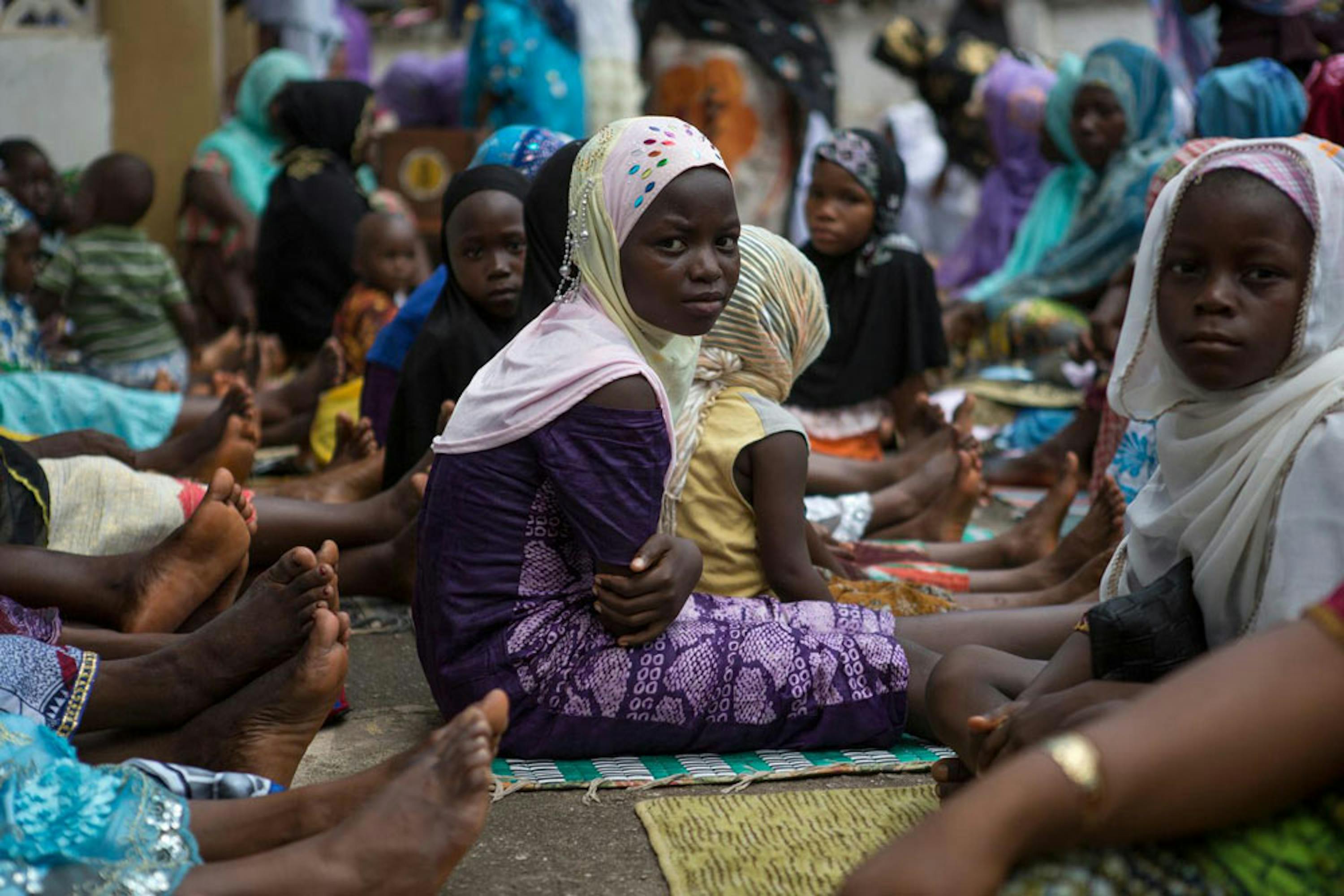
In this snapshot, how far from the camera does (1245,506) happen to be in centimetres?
217

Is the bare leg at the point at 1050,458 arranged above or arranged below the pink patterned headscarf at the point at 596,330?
below

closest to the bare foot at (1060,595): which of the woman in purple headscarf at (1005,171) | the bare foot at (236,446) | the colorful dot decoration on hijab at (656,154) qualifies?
the colorful dot decoration on hijab at (656,154)

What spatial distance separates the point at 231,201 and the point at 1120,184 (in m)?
4.81

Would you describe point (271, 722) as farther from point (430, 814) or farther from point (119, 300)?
point (119, 300)

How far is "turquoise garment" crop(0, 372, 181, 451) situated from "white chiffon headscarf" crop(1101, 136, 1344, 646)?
3.28 metres

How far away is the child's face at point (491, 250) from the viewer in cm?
418

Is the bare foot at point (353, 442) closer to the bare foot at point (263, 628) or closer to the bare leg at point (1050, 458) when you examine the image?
the bare foot at point (263, 628)

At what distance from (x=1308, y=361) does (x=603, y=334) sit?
48.0 inches

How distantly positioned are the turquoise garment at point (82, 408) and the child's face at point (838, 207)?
7.95 feet

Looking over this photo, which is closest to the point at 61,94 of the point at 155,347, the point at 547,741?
the point at 155,347

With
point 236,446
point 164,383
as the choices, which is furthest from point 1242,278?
point 164,383

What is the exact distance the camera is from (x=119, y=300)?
269 inches

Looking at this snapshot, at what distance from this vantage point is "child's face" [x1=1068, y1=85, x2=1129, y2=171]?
7.01 metres

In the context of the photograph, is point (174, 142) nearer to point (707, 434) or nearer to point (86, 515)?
point (86, 515)
